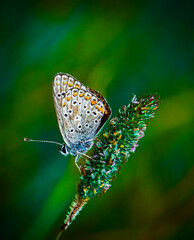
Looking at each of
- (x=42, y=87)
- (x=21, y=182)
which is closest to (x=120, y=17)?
(x=42, y=87)

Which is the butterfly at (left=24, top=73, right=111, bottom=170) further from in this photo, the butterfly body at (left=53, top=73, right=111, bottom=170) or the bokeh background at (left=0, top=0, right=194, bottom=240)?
the bokeh background at (left=0, top=0, right=194, bottom=240)

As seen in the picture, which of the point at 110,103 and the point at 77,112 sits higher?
the point at 110,103

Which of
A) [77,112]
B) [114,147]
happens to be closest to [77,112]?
[77,112]

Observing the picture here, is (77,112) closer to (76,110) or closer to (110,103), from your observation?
(76,110)

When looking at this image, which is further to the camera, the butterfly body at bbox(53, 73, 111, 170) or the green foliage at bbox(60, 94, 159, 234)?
the butterfly body at bbox(53, 73, 111, 170)

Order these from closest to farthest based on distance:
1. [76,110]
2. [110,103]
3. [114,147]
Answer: [114,147] < [76,110] < [110,103]

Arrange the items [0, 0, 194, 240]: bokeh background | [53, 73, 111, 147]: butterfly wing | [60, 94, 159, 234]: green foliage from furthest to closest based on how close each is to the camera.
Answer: [0, 0, 194, 240]: bokeh background, [53, 73, 111, 147]: butterfly wing, [60, 94, 159, 234]: green foliage

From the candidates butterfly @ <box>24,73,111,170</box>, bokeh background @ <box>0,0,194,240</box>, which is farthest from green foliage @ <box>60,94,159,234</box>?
bokeh background @ <box>0,0,194,240</box>
